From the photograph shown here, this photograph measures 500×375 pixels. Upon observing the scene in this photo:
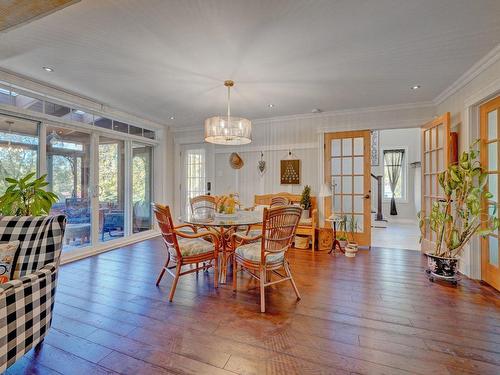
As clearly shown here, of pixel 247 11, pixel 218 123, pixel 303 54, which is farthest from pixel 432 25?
pixel 218 123

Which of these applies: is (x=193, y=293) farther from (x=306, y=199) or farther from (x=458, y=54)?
(x=458, y=54)

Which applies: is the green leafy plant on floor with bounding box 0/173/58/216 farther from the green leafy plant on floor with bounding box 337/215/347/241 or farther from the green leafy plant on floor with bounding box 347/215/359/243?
the green leafy plant on floor with bounding box 347/215/359/243

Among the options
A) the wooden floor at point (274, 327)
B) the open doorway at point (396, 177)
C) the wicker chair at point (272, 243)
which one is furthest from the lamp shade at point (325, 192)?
the open doorway at point (396, 177)

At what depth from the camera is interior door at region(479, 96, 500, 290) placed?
107 inches

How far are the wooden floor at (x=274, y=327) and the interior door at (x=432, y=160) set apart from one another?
1.27 metres

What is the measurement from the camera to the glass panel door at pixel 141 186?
5156 millimetres

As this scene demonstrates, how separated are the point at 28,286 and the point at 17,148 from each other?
278 cm

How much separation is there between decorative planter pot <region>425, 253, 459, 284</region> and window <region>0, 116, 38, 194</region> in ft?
17.7

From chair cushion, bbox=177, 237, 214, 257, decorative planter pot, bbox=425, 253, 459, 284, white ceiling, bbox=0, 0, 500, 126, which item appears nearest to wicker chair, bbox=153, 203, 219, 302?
chair cushion, bbox=177, 237, 214, 257

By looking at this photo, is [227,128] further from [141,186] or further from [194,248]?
[141,186]

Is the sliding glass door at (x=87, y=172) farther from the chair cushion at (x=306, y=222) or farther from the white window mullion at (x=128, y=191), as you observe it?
the chair cushion at (x=306, y=222)

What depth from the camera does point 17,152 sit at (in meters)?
3.21

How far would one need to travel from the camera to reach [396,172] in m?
7.62

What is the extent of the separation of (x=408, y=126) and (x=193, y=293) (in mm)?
4416
